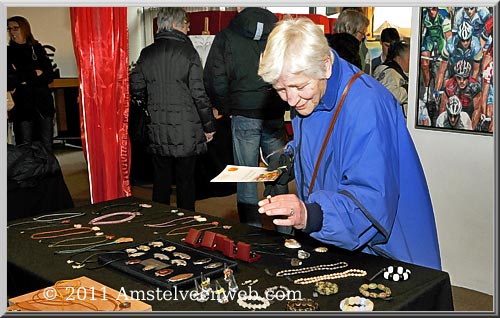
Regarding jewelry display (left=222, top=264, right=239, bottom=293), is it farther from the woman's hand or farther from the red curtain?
the red curtain

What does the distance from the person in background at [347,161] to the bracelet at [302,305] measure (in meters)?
0.20

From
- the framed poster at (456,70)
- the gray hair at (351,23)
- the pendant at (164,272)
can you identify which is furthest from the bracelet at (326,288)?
the gray hair at (351,23)

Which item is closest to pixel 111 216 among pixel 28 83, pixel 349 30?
pixel 349 30

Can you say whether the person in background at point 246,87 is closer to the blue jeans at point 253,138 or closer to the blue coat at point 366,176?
the blue jeans at point 253,138

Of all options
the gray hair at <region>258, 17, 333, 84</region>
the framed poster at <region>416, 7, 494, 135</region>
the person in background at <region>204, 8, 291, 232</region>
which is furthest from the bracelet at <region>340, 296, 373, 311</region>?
the person in background at <region>204, 8, 291, 232</region>

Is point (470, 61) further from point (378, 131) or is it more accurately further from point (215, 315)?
point (215, 315)

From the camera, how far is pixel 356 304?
134 cm

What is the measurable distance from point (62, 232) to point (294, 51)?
1.00 metres

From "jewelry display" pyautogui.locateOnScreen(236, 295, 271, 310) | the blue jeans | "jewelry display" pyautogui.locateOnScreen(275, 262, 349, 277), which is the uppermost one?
the blue jeans

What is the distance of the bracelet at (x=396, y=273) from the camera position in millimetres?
1482

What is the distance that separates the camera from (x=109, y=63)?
350 centimetres

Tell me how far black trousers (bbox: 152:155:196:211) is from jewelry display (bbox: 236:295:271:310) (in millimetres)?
2232

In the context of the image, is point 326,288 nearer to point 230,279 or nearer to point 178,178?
point 230,279

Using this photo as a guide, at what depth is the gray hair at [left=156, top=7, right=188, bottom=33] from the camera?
11.0 ft
